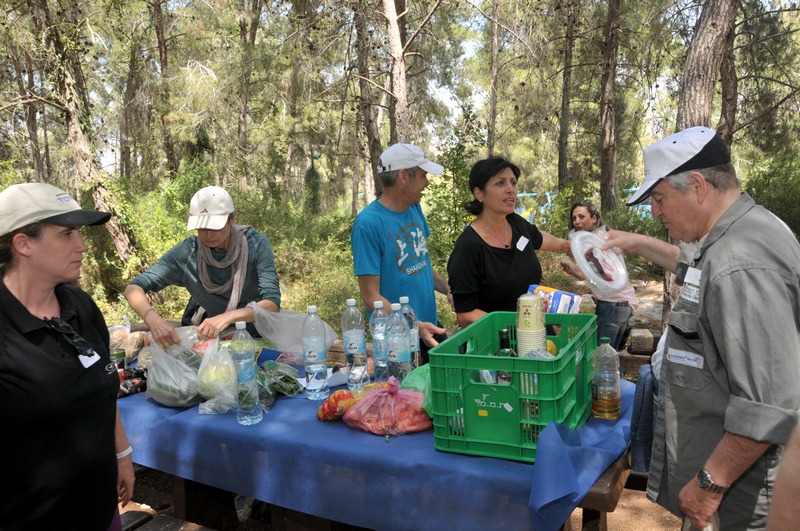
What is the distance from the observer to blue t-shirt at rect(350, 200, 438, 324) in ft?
10.3

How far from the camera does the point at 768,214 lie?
162cm

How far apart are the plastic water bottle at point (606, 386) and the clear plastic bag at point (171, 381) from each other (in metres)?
1.79

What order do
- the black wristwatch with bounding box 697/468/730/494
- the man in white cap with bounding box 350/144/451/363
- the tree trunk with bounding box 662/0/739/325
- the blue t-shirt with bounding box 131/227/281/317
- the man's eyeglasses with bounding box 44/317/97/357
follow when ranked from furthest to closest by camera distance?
the tree trunk with bounding box 662/0/739/325
the blue t-shirt with bounding box 131/227/281/317
the man in white cap with bounding box 350/144/451/363
the man's eyeglasses with bounding box 44/317/97/357
the black wristwatch with bounding box 697/468/730/494

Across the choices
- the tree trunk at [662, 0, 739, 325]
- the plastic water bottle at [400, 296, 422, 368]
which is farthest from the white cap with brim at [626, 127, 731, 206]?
the tree trunk at [662, 0, 739, 325]

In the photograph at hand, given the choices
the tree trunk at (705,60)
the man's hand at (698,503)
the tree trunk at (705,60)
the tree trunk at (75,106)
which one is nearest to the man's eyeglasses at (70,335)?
the man's hand at (698,503)

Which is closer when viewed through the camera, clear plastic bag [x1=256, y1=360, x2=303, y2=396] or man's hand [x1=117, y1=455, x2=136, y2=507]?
man's hand [x1=117, y1=455, x2=136, y2=507]

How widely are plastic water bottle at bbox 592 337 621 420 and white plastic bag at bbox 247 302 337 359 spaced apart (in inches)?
58.2

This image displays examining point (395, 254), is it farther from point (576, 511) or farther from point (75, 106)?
point (75, 106)

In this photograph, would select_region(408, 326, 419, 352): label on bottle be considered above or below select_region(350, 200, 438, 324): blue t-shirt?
below

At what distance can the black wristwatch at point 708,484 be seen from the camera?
154 centimetres

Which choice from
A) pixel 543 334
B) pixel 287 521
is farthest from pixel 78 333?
pixel 543 334

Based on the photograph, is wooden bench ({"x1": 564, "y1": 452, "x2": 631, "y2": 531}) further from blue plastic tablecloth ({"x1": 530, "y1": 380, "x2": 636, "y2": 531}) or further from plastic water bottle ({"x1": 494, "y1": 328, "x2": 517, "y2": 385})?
plastic water bottle ({"x1": 494, "y1": 328, "x2": 517, "y2": 385})

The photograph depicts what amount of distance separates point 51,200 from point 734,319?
208 cm

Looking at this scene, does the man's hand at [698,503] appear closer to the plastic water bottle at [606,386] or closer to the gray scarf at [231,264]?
the plastic water bottle at [606,386]
